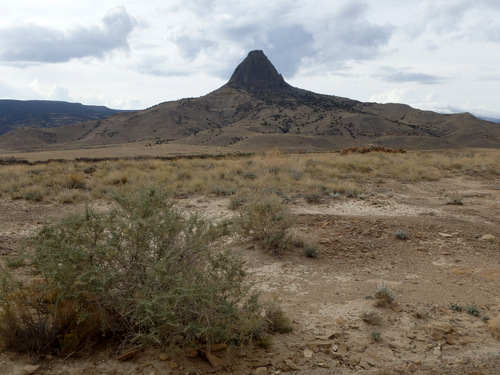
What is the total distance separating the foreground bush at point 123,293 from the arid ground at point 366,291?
20 cm

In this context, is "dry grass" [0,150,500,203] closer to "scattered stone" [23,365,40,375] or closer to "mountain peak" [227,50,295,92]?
"scattered stone" [23,365,40,375]

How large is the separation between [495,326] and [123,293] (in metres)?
4.25

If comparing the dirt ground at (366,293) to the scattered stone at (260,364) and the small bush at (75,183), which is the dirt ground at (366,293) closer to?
the scattered stone at (260,364)

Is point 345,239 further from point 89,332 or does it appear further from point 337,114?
point 337,114

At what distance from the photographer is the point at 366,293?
559 cm

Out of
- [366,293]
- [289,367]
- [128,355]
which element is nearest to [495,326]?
[366,293]

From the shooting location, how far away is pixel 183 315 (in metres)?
3.58

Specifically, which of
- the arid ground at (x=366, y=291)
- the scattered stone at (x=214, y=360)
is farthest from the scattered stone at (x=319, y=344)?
the scattered stone at (x=214, y=360)

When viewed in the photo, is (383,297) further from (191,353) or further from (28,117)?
(28,117)

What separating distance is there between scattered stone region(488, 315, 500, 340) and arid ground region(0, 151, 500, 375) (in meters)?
0.02

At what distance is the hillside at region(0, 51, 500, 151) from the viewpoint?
2783 inches

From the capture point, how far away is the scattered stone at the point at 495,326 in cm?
433

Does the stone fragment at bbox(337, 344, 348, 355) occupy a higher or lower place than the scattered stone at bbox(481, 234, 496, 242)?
lower

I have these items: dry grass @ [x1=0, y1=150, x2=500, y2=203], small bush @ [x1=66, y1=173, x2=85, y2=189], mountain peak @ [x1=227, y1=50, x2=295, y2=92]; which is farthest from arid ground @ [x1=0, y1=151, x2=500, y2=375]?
mountain peak @ [x1=227, y1=50, x2=295, y2=92]
